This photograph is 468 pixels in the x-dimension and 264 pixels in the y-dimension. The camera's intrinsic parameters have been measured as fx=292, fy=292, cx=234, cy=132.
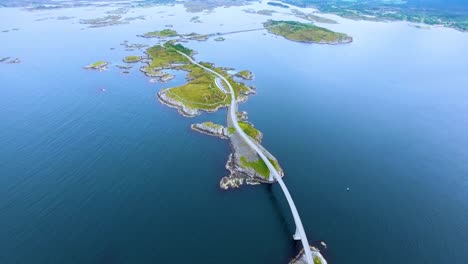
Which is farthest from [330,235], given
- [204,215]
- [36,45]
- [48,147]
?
[36,45]

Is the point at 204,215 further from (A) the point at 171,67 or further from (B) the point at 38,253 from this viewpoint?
(A) the point at 171,67

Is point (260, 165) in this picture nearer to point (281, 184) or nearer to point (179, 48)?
point (281, 184)

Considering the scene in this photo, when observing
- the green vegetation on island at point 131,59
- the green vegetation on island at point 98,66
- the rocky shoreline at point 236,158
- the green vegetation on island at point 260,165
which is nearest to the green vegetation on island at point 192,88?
the green vegetation on island at point 131,59

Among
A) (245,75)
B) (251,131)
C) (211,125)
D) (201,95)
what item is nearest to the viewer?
(251,131)

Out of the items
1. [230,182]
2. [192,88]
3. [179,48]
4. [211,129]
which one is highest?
[179,48]

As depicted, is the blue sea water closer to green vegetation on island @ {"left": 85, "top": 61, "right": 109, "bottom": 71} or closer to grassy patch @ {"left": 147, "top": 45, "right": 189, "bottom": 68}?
green vegetation on island @ {"left": 85, "top": 61, "right": 109, "bottom": 71}

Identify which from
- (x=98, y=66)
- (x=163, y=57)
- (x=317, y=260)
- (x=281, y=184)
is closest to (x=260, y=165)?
(x=281, y=184)
